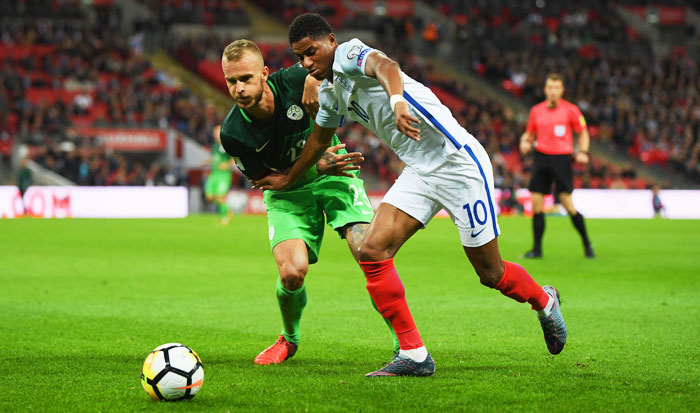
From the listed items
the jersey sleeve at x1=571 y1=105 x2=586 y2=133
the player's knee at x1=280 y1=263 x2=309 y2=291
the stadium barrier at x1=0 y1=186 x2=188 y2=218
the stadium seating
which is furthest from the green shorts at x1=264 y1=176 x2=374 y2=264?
the stadium seating

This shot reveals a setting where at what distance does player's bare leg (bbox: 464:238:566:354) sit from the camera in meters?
5.23

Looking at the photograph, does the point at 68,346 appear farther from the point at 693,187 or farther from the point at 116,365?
the point at 693,187

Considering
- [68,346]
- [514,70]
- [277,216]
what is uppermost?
[277,216]

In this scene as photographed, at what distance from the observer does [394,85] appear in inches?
179

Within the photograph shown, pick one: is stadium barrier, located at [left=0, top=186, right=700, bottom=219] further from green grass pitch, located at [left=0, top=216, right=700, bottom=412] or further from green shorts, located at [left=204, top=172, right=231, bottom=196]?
green grass pitch, located at [left=0, top=216, right=700, bottom=412]

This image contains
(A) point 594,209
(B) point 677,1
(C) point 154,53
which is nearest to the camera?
(A) point 594,209

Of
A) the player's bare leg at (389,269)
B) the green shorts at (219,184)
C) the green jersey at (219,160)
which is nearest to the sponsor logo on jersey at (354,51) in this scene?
the player's bare leg at (389,269)

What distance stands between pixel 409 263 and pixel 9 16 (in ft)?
95.1

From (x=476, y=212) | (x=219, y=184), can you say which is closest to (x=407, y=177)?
(x=476, y=212)

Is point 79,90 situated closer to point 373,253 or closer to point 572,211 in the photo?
point 572,211

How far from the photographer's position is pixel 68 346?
6121mm

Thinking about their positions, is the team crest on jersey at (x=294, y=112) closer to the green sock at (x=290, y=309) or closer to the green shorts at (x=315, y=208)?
the green shorts at (x=315, y=208)

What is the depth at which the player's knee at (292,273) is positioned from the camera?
5547mm

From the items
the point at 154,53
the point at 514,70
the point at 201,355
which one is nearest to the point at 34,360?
the point at 201,355
